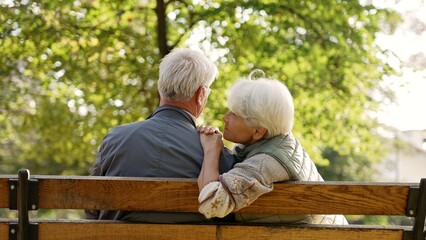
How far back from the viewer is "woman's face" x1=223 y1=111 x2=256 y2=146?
3918mm

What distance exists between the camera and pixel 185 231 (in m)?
3.62

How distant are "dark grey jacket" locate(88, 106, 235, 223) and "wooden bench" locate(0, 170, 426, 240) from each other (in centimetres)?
16

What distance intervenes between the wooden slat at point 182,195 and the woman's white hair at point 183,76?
618 millimetres

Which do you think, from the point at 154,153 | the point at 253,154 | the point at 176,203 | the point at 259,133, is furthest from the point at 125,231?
the point at 259,133

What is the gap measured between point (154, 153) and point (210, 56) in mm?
5842

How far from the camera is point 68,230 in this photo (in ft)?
11.9

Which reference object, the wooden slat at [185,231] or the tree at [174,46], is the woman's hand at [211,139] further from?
the tree at [174,46]

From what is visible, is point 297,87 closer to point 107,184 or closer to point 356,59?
point 356,59

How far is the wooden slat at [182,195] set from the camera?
11.8 ft

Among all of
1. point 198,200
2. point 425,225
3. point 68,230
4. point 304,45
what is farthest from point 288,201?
point 304,45

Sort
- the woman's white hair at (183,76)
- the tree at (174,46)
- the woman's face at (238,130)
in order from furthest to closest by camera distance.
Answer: the tree at (174,46) → the woman's white hair at (183,76) → the woman's face at (238,130)

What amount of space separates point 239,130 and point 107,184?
671 mm

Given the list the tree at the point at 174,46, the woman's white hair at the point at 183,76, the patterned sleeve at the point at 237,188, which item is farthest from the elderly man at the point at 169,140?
the tree at the point at 174,46

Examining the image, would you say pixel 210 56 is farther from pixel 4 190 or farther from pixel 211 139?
pixel 4 190
